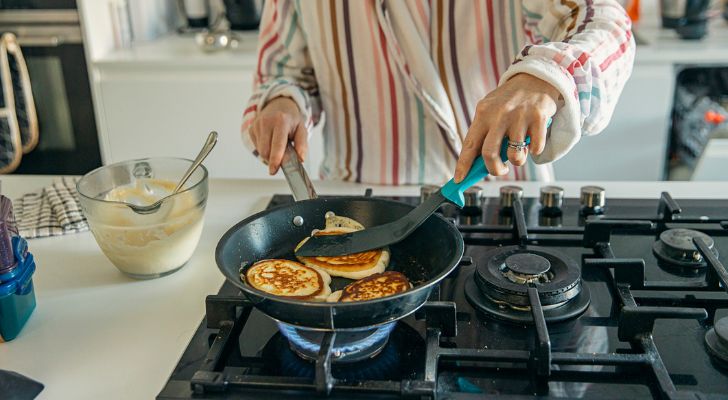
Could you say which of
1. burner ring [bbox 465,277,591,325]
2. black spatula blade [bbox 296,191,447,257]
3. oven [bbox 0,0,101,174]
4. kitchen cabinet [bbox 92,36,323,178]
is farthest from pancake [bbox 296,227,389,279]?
oven [bbox 0,0,101,174]

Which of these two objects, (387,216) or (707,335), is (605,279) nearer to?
(707,335)

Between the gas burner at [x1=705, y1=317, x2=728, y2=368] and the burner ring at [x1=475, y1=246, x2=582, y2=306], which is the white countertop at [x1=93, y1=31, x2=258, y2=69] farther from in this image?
the gas burner at [x1=705, y1=317, x2=728, y2=368]

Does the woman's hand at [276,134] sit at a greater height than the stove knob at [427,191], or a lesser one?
greater

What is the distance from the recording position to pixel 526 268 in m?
0.83

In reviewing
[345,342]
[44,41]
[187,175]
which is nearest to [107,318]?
[187,175]

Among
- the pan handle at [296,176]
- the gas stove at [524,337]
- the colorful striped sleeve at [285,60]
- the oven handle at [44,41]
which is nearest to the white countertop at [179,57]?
the oven handle at [44,41]

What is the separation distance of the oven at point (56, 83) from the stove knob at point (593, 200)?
1.77m

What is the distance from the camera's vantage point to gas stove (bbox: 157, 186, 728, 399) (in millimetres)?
682

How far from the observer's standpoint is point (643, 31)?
2.29 meters

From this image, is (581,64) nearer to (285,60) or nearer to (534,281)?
(534,281)

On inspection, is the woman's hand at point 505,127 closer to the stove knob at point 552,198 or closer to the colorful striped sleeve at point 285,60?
the stove knob at point 552,198

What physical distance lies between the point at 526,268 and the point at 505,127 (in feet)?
0.55

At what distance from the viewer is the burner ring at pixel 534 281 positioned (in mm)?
793

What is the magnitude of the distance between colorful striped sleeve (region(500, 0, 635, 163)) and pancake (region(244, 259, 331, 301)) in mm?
291
